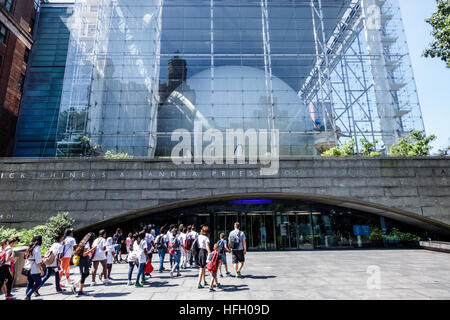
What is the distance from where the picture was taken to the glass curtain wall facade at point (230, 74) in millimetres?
25234

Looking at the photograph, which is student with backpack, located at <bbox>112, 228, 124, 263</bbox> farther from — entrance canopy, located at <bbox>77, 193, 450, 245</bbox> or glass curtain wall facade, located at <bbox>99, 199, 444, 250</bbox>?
glass curtain wall facade, located at <bbox>99, 199, 444, 250</bbox>

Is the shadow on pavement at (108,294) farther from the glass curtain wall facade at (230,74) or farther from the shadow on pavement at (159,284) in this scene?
the glass curtain wall facade at (230,74)

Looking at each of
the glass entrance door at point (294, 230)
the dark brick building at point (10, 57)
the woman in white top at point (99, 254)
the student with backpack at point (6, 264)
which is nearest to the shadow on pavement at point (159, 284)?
the woman in white top at point (99, 254)

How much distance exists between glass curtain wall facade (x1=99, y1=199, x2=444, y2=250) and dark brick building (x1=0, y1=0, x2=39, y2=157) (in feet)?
63.8

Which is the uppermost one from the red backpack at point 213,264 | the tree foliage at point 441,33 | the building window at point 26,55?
the building window at point 26,55

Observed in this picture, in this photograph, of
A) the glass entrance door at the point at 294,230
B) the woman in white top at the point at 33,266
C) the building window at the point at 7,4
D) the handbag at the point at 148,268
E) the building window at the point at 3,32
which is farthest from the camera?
the building window at the point at 7,4

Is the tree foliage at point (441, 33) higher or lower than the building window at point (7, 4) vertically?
lower

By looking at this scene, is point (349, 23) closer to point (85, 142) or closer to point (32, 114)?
point (85, 142)

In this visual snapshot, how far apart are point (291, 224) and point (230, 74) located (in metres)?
16.6

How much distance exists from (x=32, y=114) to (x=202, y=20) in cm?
2301

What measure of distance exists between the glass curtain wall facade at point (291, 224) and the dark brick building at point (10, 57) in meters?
19.5

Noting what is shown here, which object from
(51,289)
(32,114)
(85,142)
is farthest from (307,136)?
(32,114)

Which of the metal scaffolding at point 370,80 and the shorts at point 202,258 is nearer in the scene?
the shorts at point 202,258
